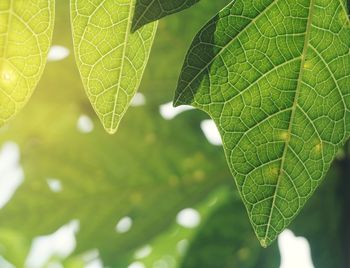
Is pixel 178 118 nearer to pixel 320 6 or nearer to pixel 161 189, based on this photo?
pixel 161 189

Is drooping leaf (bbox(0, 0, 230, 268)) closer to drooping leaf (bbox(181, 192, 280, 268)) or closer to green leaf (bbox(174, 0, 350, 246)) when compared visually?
drooping leaf (bbox(181, 192, 280, 268))

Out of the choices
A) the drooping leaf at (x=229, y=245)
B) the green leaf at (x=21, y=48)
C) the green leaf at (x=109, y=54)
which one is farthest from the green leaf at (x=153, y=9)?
the drooping leaf at (x=229, y=245)

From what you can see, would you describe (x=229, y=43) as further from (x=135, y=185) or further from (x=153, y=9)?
(x=135, y=185)

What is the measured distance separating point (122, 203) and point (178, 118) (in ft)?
1.35

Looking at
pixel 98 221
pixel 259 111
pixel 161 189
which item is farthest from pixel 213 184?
pixel 259 111

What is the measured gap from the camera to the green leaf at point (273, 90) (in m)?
1.16

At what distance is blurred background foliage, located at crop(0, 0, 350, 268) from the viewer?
105 inches

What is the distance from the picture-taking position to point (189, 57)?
115 cm

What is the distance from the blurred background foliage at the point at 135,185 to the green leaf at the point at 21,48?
1.53m

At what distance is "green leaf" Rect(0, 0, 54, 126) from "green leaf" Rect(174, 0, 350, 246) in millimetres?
238

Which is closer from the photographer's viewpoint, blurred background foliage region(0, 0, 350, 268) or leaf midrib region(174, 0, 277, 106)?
leaf midrib region(174, 0, 277, 106)

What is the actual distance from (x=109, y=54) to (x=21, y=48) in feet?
0.47

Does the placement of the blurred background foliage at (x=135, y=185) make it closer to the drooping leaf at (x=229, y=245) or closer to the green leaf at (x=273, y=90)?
the drooping leaf at (x=229, y=245)

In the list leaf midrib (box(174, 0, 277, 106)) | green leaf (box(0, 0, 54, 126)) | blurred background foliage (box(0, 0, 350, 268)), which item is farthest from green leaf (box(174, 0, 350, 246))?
blurred background foliage (box(0, 0, 350, 268))
